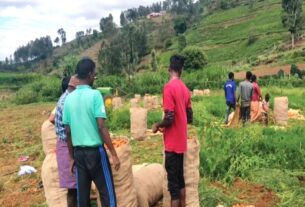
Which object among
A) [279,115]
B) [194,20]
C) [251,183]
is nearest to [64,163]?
[251,183]

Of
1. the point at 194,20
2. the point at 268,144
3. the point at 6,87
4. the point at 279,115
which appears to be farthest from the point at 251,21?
the point at 268,144

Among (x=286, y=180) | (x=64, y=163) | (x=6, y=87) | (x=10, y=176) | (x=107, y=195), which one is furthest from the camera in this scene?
(x=6, y=87)

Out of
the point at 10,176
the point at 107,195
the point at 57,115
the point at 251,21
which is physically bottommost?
the point at 10,176

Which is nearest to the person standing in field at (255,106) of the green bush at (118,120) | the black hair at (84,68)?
the green bush at (118,120)

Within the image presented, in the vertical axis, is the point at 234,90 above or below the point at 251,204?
above

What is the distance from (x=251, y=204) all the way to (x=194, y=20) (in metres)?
87.0

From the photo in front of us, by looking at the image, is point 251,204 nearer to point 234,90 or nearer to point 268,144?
point 268,144

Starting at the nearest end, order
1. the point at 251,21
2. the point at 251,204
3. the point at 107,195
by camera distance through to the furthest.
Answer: the point at 107,195 < the point at 251,204 < the point at 251,21

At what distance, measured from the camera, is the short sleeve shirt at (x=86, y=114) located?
14.2ft

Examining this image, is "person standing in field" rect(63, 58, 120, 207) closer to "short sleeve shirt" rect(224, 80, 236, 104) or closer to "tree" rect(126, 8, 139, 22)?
"short sleeve shirt" rect(224, 80, 236, 104)

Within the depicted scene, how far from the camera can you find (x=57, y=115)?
494 cm

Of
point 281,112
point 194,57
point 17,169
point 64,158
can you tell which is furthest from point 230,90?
point 194,57

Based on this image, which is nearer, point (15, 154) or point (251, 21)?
point (15, 154)

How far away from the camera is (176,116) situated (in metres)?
4.88
